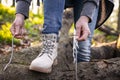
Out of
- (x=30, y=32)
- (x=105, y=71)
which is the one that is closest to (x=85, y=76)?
(x=105, y=71)

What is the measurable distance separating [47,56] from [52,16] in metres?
0.29

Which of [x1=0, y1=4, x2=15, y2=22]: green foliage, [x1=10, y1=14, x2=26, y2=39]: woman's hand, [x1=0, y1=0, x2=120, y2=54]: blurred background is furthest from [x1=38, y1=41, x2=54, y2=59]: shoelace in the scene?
[x1=0, y1=4, x2=15, y2=22]: green foliage

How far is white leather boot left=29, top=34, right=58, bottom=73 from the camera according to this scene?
2266 millimetres

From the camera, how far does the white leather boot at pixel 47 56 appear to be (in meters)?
2.27

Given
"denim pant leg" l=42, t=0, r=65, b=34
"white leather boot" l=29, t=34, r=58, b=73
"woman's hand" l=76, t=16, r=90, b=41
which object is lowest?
"white leather boot" l=29, t=34, r=58, b=73

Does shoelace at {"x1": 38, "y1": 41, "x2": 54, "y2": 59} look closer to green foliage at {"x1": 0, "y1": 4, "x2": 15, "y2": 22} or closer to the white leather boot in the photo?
the white leather boot

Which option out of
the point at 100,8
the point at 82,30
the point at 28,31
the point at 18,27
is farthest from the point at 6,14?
the point at 82,30

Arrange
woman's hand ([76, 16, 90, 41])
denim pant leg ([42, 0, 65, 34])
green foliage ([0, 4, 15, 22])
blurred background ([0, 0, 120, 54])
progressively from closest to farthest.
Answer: woman's hand ([76, 16, 90, 41]), denim pant leg ([42, 0, 65, 34]), blurred background ([0, 0, 120, 54]), green foliage ([0, 4, 15, 22])

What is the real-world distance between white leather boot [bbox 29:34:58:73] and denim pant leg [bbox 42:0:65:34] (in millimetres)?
48

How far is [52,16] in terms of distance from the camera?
2.31 metres

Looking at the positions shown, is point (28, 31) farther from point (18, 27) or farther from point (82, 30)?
point (82, 30)

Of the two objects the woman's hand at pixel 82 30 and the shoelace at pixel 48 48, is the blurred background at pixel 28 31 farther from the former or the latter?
the woman's hand at pixel 82 30

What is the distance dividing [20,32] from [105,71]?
71cm

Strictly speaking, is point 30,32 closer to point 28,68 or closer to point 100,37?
point 100,37
